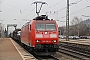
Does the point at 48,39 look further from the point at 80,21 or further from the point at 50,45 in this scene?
the point at 80,21

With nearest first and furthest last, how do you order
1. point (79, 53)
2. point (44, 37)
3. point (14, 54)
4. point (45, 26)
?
point (44, 37) → point (45, 26) → point (14, 54) → point (79, 53)

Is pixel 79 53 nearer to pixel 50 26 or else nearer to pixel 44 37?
pixel 50 26

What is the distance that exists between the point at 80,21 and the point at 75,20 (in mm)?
2975

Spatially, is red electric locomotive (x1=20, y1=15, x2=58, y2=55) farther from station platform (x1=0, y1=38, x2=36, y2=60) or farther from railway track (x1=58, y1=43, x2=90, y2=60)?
railway track (x1=58, y1=43, x2=90, y2=60)

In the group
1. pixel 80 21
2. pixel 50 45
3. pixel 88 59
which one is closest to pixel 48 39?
pixel 50 45

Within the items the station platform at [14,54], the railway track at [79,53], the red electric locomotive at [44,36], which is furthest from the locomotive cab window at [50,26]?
the railway track at [79,53]

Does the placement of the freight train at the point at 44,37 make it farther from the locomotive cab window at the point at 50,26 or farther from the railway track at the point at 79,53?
the railway track at the point at 79,53

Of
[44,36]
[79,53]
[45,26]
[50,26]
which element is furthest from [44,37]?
[79,53]

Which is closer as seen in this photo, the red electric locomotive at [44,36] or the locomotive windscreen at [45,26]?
the red electric locomotive at [44,36]

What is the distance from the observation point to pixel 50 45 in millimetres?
17875

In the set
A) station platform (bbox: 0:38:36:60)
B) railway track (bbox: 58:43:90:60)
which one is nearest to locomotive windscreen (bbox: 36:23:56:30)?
station platform (bbox: 0:38:36:60)

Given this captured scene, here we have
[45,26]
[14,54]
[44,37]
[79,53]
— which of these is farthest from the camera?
[79,53]

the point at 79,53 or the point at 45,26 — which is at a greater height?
the point at 45,26

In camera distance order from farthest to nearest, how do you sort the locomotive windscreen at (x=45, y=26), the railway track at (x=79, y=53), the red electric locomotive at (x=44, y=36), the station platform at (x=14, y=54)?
the railway track at (x=79, y=53)
the locomotive windscreen at (x=45, y=26)
the red electric locomotive at (x=44, y=36)
the station platform at (x=14, y=54)
